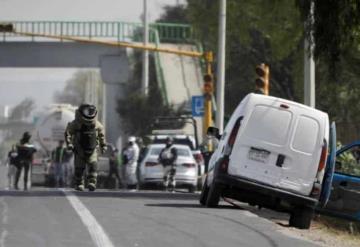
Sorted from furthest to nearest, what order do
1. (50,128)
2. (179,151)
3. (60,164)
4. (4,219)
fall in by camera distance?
(50,128) → (60,164) → (179,151) → (4,219)

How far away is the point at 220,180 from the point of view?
20.1 m

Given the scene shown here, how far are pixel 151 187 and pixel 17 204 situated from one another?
15.0 metres

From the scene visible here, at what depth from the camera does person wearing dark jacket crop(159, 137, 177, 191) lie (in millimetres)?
33344

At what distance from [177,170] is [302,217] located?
48.3 ft

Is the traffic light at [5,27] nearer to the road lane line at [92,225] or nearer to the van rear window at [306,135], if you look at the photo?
the road lane line at [92,225]

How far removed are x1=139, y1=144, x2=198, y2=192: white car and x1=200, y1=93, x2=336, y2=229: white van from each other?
47.8ft

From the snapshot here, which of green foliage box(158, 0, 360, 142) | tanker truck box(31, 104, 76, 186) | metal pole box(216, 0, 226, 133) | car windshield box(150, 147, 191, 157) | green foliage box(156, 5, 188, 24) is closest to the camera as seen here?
green foliage box(158, 0, 360, 142)

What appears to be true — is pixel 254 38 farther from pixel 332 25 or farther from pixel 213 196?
pixel 213 196

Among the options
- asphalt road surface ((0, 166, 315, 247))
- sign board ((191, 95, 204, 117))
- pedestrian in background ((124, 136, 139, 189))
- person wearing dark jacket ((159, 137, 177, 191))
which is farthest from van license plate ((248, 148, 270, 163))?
sign board ((191, 95, 204, 117))

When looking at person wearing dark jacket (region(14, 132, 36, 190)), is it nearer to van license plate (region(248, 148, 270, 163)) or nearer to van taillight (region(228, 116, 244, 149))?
van taillight (region(228, 116, 244, 149))

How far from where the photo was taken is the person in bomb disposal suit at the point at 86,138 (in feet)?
65.6

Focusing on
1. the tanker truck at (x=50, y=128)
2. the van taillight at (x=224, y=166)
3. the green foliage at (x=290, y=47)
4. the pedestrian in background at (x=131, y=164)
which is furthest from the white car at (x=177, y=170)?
the van taillight at (x=224, y=166)

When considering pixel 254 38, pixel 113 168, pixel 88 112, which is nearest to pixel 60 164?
pixel 113 168

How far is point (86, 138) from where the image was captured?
20.5m
